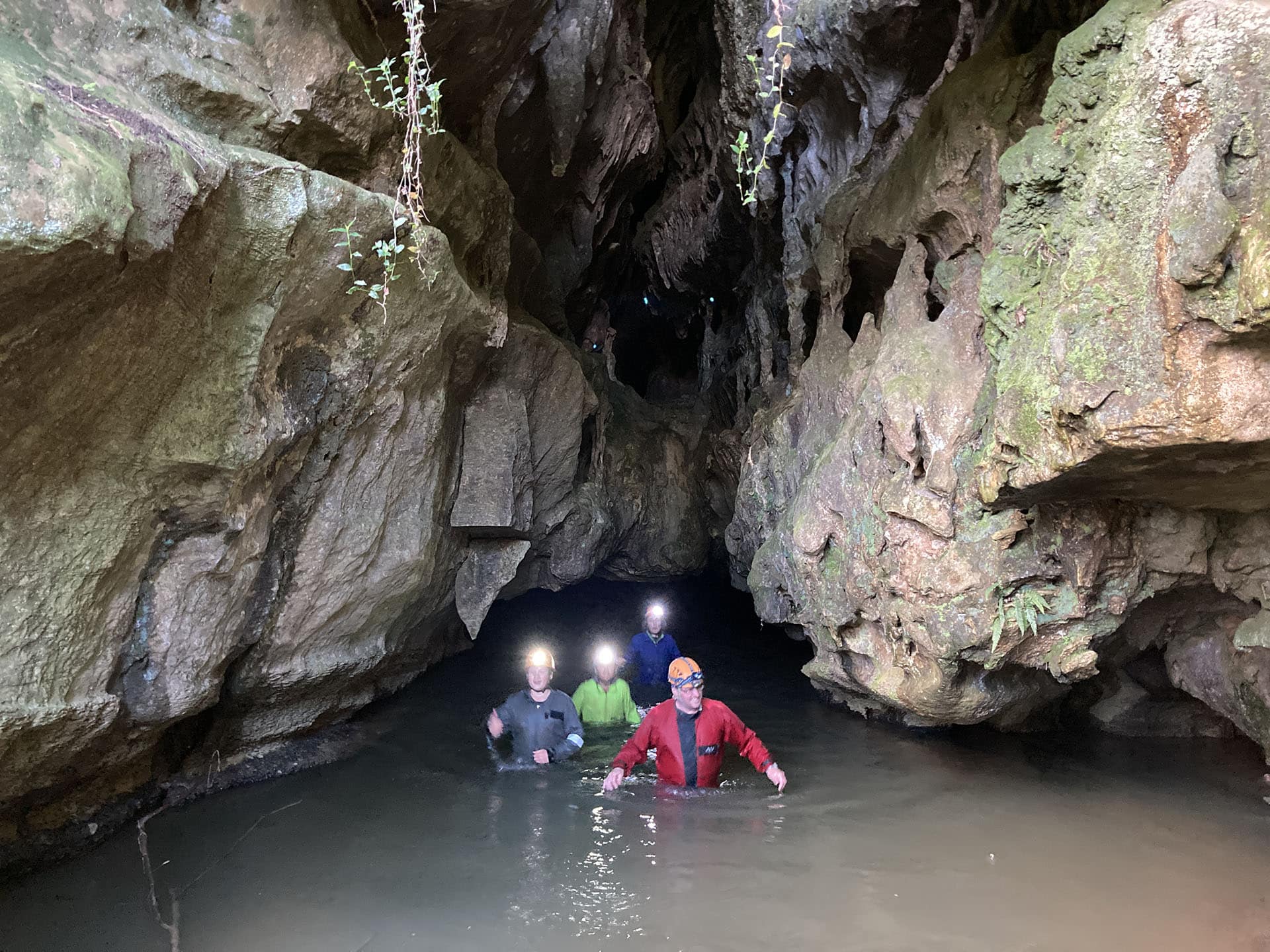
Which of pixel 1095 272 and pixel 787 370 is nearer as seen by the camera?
pixel 1095 272

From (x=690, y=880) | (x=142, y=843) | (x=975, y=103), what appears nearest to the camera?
(x=690, y=880)

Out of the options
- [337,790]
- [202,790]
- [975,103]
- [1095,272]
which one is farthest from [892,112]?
[202,790]

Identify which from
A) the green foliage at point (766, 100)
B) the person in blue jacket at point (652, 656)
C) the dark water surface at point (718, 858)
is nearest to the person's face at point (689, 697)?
the dark water surface at point (718, 858)

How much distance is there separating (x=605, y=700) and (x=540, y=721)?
0.95 meters

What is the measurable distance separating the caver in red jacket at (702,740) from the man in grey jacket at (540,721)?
0.76 meters

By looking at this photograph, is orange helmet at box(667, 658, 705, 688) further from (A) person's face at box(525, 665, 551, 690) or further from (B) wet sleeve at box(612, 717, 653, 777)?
(A) person's face at box(525, 665, 551, 690)

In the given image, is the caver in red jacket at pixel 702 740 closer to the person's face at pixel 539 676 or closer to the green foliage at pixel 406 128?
the person's face at pixel 539 676

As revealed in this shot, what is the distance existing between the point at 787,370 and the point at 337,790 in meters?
7.90

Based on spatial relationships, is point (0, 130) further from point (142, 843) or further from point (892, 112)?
point (892, 112)

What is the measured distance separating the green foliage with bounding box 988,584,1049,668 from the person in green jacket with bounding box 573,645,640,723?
10.6 ft

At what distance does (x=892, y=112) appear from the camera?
7121mm

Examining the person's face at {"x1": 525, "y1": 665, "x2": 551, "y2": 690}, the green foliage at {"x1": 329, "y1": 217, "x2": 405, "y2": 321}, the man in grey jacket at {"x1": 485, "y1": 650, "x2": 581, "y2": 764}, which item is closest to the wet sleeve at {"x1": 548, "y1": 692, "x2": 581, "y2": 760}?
the man in grey jacket at {"x1": 485, "y1": 650, "x2": 581, "y2": 764}

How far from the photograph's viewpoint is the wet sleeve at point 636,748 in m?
5.47

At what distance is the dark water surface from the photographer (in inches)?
154
